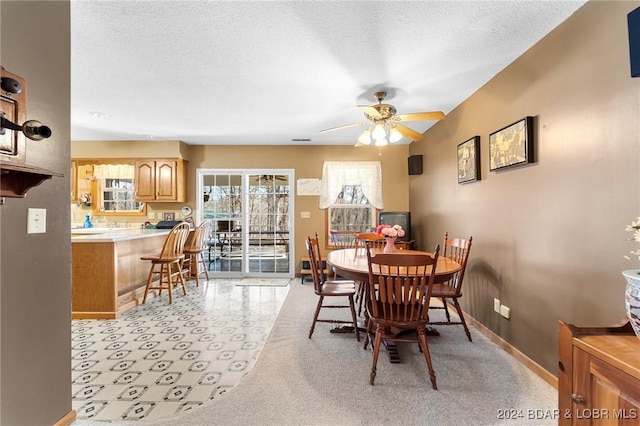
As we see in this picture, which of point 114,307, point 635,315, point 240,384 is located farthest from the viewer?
point 114,307

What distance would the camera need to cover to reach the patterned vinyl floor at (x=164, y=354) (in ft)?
5.95

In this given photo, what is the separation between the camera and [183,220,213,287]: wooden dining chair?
4.55 m

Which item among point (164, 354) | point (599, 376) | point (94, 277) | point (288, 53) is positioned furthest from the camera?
point (94, 277)

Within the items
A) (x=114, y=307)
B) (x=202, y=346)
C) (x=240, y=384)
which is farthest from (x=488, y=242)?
(x=114, y=307)

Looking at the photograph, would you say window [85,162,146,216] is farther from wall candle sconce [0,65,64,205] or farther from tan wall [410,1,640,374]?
tan wall [410,1,640,374]

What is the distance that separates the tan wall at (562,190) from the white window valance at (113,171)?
18.3 ft

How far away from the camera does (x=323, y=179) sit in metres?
5.23

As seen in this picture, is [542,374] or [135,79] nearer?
[542,374]

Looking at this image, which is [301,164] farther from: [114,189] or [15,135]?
[15,135]

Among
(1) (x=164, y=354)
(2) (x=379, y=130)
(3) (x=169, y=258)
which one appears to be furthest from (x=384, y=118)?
(3) (x=169, y=258)

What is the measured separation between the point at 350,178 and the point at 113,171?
4.35m

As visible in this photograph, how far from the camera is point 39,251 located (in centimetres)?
142

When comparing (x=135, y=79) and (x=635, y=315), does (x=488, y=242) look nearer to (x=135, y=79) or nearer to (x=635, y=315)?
(x=635, y=315)

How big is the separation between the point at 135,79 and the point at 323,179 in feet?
10.5
